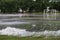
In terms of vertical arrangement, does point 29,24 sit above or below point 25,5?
below

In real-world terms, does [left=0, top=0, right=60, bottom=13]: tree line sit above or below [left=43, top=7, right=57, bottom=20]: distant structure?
above

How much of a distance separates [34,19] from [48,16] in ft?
0.69

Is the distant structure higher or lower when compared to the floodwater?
higher

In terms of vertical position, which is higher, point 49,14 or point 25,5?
point 25,5

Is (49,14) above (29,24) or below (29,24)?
above

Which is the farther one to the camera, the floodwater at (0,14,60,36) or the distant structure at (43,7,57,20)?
the distant structure at (43,7,57,20)

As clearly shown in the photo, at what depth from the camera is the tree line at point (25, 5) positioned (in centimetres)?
214

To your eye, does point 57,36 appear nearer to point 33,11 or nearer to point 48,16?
point 48,16

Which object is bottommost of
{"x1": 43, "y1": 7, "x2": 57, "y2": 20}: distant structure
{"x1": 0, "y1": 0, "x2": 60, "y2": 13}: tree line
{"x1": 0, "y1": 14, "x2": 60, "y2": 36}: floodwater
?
{"x1": 0, "y1": 14, "x2": 60, "y2": 36}: floodwater

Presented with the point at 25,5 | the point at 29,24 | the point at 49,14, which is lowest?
the point at 29,24

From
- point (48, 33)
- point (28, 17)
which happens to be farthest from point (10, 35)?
point (48, 33)

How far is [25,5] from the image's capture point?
2148mm

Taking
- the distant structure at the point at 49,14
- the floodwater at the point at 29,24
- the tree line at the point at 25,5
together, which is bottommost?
the floodwater at the point at 29,24

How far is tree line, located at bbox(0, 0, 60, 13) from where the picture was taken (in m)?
2.14
